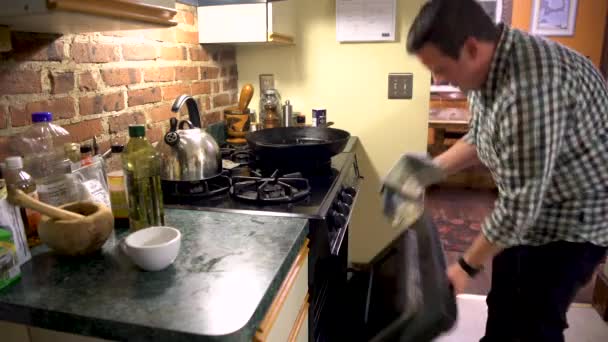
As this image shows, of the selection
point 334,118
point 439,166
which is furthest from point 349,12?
point 439,166

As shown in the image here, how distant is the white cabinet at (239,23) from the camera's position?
1.91 metres

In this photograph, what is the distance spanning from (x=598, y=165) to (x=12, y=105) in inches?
59.7

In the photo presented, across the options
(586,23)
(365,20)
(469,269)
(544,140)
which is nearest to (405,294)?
(469,269)

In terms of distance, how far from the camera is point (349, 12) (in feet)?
7.27

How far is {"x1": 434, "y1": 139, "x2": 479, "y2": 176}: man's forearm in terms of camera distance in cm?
156

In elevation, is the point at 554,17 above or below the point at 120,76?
above

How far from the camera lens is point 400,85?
227 cm

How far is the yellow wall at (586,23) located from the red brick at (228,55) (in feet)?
10.5

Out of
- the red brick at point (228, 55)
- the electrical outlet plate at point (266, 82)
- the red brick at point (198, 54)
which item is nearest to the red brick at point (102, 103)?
the red brick at point (198, 54)

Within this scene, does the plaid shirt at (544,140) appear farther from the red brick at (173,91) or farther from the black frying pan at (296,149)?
the red brick at (173,91)

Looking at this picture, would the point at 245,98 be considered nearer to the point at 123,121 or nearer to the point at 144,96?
the point at 144,96

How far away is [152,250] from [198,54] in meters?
1.35

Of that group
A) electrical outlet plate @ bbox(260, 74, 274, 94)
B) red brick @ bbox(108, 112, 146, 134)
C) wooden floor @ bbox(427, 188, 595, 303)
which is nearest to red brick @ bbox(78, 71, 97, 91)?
red brick @ bbox(108, 112, 146, 134)

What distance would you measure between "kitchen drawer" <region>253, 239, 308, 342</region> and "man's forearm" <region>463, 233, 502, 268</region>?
0.46m
